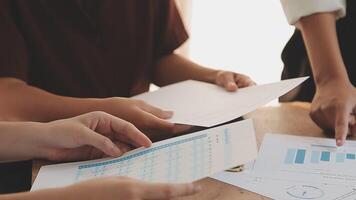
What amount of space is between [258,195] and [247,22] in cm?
143

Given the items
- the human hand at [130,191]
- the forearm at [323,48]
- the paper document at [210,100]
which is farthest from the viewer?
the forearm at [323,48]

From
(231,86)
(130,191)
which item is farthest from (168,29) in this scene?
(130,191)

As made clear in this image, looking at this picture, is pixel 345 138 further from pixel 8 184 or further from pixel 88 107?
pixel 8 184

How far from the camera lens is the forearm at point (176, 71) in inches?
48.3

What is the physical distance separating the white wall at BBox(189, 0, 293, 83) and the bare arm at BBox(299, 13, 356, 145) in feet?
3.21

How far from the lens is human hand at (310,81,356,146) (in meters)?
0.89

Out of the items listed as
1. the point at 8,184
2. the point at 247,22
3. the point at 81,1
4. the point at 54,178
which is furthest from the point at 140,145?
the point at 247,22

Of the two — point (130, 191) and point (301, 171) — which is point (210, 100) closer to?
point (301, 171)

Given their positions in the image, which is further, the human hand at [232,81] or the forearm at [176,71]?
the forearm at [176,71]

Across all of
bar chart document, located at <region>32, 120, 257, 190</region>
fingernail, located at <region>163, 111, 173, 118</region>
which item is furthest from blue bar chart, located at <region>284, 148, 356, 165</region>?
fingernail, located at <region>163, 111, 173, 118</region>

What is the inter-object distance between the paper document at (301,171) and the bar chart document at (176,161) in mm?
56

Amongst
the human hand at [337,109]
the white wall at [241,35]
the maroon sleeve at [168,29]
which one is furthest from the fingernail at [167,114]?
the white wall at [241,35]

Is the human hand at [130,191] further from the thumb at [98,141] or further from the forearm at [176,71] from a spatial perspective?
the forearm at [176,71]

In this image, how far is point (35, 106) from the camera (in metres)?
0.97
